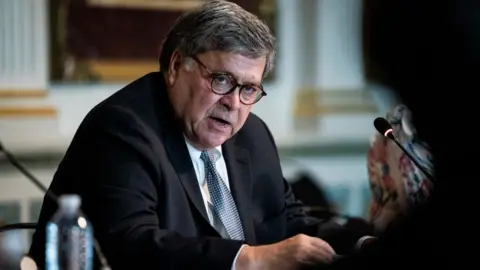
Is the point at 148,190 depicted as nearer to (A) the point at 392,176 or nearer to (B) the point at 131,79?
(A) the point at 392,176

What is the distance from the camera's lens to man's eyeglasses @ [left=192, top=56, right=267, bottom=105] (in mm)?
1952

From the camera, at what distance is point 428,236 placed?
0.94 m

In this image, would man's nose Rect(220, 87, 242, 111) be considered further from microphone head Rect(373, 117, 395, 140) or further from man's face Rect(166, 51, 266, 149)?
microphone head Rect(373, 117, 395, 140)

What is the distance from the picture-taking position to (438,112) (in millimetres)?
924

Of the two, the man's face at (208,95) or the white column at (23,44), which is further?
the white column at (23,44)

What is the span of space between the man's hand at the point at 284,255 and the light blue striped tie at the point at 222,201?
0.29 meters

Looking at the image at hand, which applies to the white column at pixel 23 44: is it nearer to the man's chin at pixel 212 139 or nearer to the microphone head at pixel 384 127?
the man's chin at pixel 212 139

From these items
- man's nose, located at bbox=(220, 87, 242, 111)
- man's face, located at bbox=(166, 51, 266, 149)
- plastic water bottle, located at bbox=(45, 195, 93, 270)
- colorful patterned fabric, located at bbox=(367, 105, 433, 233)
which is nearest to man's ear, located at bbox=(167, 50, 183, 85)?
man's face, located at bbox=(166, 51, 266, 149)

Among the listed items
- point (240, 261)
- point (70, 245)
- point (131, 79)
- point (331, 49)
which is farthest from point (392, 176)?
point (331, 49)

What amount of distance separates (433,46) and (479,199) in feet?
0.61

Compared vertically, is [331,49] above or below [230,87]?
below

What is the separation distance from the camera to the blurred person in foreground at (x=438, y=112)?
34.5 inches

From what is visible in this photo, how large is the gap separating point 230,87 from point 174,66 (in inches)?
Answer: 5.7

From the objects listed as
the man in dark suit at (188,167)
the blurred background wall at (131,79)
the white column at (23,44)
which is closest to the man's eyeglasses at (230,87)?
the man in dark suit at (188,167)
